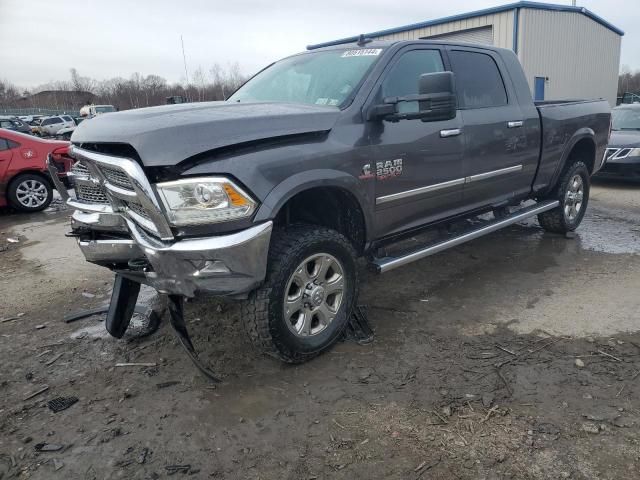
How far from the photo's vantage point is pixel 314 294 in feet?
10.7

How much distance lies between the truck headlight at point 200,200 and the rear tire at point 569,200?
4369 mm

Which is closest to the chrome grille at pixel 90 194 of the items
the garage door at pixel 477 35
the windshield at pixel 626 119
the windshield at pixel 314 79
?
the windshield at pixel 314 79

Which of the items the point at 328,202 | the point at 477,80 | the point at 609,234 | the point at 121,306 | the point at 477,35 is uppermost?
the point at 477,35

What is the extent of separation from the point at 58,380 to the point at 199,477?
4.75 feet

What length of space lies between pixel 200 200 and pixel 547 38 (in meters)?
19.1

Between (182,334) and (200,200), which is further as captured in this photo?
(182,334)

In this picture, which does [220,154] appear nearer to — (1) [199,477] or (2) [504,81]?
(1) [199,477]

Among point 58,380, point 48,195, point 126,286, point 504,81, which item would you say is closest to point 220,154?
point 126,286

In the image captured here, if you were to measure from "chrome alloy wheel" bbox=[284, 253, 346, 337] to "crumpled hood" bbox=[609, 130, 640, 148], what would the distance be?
7.99m

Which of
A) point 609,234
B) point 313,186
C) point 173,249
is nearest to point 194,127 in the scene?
point 173,249

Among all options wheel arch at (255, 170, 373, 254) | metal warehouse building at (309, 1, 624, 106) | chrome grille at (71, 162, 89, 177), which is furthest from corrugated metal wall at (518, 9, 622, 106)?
chrome grille at (71, 162, 89, 177)

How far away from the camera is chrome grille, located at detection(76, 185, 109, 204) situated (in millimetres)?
3290

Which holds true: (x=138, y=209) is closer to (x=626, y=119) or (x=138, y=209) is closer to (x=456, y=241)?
(x=456, y=241)

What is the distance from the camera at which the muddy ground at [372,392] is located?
96.6 inches
